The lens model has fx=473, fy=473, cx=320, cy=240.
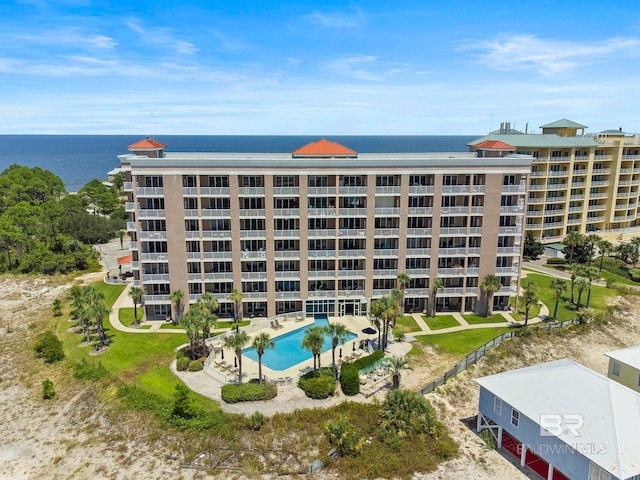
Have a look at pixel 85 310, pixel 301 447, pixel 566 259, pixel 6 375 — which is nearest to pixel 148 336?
pixel 85 310

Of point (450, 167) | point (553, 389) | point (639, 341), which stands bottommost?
point (639, 341)

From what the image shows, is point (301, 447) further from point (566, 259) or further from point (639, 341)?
point (566, 259)

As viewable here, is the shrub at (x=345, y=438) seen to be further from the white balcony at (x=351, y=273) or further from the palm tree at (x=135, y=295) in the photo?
the palm tree at (x=135, y=295)

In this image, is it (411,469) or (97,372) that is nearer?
(411,469)

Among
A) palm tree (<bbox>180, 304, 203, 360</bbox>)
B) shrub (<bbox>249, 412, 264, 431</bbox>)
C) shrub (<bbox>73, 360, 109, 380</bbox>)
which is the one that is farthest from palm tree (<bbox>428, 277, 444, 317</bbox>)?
shrub (<bbox>73, 360, 109, 380</bbox>)

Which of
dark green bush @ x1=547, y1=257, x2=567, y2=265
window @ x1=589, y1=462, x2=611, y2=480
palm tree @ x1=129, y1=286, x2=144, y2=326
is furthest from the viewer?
dark green bush @ x1=547, y1=257, x2=567, y2=265

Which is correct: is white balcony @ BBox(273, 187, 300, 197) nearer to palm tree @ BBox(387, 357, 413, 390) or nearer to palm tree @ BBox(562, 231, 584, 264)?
palm tree @ BBox(387, 357, 413, 390)

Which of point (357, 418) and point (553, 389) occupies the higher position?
point (553, 389)

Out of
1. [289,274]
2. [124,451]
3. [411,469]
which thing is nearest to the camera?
[411,469]
